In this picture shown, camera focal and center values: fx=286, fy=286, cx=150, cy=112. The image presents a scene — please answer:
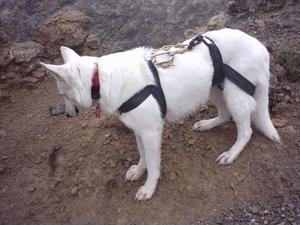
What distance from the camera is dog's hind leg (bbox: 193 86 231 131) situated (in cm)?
398

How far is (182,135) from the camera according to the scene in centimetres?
436

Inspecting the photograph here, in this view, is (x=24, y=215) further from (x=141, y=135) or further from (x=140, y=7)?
(x=140, y=7)

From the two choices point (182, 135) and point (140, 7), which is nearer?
point (182, 135)

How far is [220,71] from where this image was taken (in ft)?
11.2

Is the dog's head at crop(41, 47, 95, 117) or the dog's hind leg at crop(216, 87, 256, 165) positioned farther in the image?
the dog's hind leg at crop(216, 87, 256, 165)

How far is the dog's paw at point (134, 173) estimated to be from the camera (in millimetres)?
3879

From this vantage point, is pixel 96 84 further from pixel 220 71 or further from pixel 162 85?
pixel 220 71

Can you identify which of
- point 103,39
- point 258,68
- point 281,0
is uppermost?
point 258,68

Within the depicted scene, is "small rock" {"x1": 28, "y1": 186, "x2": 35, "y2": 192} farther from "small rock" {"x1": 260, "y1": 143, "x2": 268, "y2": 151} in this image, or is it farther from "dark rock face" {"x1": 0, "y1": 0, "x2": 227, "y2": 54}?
"dark rock face" {"x1": 0, "y1": 0, "x2": 227, "y2": 54}

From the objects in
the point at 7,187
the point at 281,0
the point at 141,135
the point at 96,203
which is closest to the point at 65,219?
the point at 96,203

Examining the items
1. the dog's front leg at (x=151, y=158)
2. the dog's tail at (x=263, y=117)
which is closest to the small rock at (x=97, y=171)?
the dog's front leg at (x=151, y=158)

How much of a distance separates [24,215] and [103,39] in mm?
7150

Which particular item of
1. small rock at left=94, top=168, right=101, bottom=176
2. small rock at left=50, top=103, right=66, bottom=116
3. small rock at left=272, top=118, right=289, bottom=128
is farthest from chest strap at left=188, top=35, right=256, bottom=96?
small rock at left=50, top=103, right=66, bottom=116

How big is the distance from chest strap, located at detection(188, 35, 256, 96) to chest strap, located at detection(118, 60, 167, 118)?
0.59 meters
